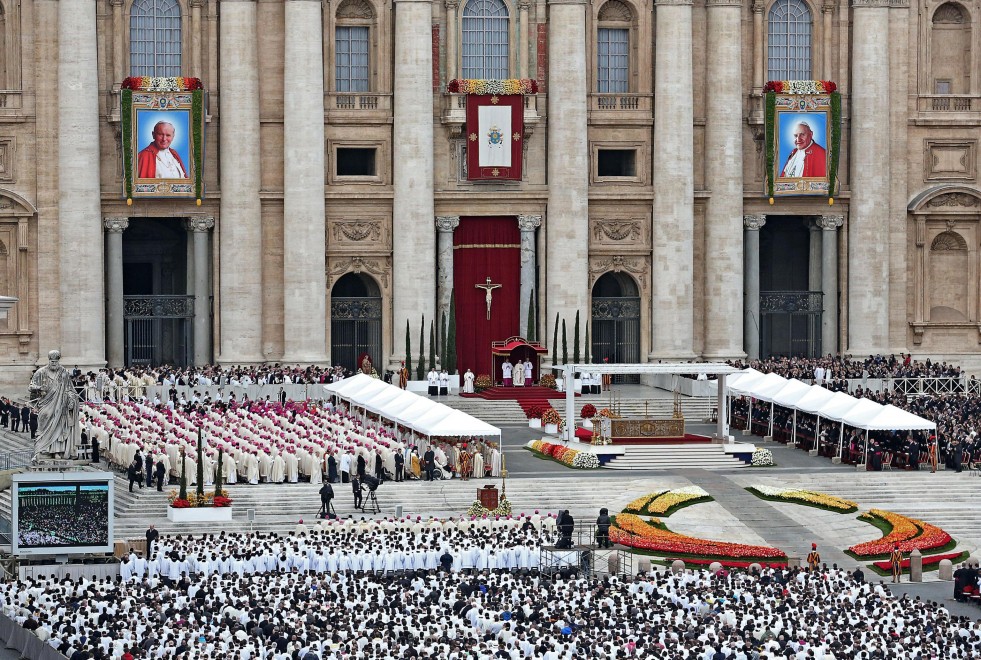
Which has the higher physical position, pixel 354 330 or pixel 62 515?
pixel 354 330

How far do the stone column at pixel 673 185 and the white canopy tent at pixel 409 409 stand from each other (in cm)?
1681

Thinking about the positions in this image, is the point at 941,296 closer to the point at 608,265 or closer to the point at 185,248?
the point at 608,265

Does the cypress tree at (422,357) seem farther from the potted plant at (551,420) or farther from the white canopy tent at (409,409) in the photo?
the potted plant at (551,420)

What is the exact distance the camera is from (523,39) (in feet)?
311

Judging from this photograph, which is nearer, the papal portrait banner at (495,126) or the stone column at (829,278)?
the papal portrait banner at (495,126)

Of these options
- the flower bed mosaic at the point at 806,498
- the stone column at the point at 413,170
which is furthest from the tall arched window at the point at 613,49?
the flower bed mosaic at the point at 806,498

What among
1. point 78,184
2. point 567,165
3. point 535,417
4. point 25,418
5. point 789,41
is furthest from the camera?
point 789,41

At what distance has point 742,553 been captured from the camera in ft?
203

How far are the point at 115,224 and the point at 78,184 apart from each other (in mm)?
2792

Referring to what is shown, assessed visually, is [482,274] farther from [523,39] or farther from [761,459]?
[761,459]

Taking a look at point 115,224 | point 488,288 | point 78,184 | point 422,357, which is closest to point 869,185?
point 488,288

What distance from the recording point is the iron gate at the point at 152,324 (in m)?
94.4

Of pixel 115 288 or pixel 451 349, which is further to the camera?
pixel 115 288

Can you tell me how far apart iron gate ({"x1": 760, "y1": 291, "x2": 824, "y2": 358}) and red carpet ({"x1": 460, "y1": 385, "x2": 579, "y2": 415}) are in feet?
47.7
